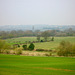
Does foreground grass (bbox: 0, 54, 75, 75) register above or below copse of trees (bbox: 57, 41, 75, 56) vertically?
above

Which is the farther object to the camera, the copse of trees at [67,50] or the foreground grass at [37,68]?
the copse of trees at [67,50]

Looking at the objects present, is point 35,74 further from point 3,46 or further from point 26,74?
point 3,46

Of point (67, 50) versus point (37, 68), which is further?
point (67, 50)

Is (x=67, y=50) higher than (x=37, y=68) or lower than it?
lower

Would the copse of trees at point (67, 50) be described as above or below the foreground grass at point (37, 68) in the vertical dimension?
below

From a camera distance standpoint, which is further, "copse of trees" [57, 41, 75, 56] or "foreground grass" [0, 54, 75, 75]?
"copse of trees" [57, 41, 75, 56]

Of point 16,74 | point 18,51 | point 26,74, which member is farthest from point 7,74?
point 18,51

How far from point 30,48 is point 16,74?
4670 cm

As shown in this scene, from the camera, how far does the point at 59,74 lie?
562 inches

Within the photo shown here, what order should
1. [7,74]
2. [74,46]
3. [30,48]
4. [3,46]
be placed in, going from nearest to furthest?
[7,74] < [74,46] < [3,46] < [30,48]

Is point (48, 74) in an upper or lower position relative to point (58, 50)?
upper

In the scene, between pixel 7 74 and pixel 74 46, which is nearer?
pixel 7 74

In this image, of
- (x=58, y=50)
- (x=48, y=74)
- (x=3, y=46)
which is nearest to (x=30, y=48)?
(x=3, y=46)

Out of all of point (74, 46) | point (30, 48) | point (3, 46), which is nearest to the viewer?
point (74, 46)
